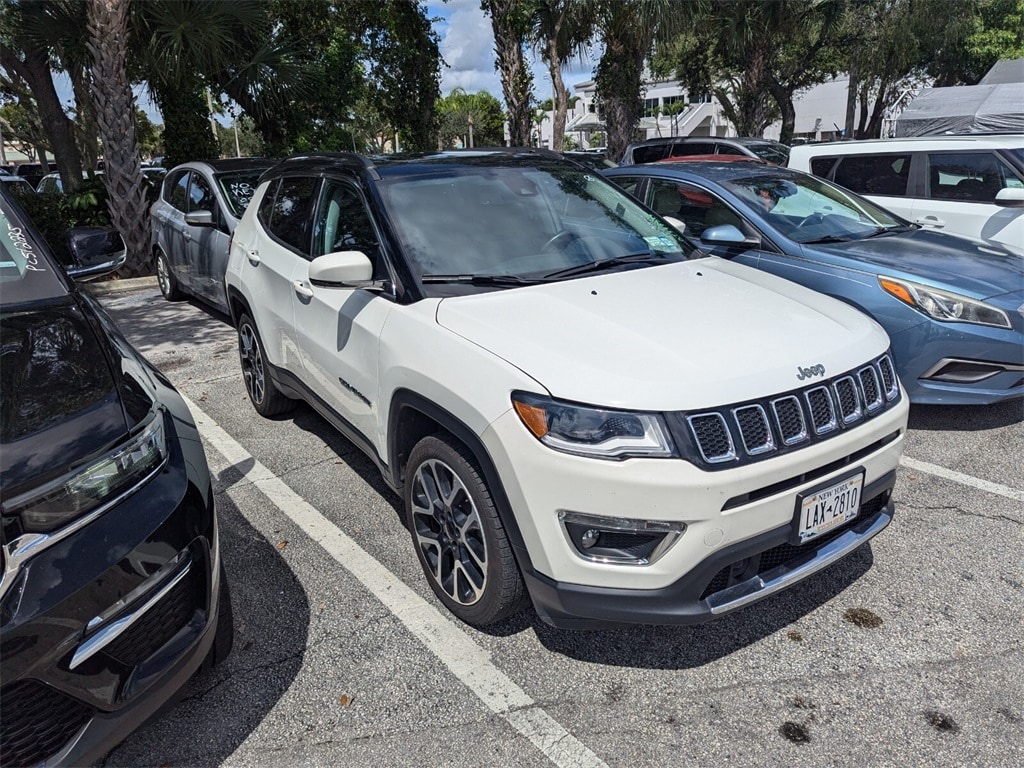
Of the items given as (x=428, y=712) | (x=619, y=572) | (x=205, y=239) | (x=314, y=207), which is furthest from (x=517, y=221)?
(x=205, y=239)

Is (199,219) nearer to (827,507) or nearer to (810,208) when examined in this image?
(810,208)

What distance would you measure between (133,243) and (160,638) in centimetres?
955

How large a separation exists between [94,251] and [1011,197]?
275 inches

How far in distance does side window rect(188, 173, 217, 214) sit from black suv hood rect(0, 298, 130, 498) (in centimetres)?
514

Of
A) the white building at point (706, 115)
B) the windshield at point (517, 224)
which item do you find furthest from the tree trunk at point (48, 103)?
the white building at point (706, 115)

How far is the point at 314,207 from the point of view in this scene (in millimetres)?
3832

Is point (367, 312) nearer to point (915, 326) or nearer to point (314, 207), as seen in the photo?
A: point (314, 207)

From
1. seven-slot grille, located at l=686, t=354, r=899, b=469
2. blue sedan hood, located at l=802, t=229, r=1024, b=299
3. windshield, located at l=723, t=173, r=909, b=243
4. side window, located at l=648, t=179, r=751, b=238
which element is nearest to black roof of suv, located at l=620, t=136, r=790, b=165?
side window, located at l=648, t=179, r=751, b=238

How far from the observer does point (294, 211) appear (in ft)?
13.4

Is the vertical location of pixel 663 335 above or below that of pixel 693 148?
above

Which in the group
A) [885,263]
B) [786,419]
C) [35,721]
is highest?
[786,419]

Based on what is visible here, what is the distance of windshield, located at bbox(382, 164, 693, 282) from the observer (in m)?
3.09

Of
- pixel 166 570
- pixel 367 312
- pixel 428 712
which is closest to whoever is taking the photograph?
pixel 166 570

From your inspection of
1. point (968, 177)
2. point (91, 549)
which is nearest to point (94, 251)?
point (91, 549)
